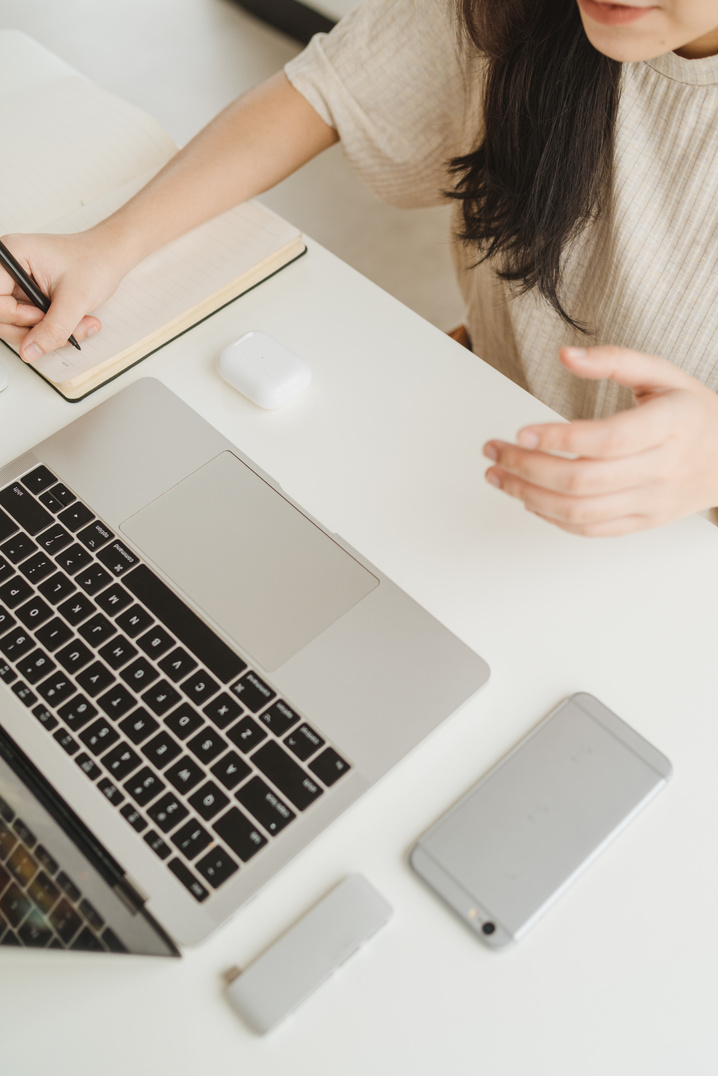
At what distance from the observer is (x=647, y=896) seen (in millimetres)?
479

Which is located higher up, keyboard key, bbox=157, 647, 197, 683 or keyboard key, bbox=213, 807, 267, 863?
keyboard key, bbox=157, 647, 197, 683

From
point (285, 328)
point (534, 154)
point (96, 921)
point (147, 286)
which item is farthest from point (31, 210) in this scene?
point (96, 921)

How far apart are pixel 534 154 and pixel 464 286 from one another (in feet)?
1.03

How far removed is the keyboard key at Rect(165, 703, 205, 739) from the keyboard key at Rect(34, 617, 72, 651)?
4.2 inches

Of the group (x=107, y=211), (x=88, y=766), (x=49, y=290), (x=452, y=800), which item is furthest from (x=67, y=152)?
(x=452, y=800)

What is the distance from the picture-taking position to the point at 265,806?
1.66 feet

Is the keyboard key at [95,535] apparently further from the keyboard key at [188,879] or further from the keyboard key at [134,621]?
the keyboard key at [188,879]

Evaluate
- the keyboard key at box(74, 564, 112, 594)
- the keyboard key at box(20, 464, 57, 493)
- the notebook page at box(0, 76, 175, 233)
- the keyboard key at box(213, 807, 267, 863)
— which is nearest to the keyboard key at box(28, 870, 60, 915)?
the keyboard key at box(213, 807, 267, 863)

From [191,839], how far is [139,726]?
0.09m

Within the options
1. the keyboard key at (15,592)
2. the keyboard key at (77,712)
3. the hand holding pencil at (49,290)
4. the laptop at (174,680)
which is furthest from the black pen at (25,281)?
the keyboard key at (77,712)

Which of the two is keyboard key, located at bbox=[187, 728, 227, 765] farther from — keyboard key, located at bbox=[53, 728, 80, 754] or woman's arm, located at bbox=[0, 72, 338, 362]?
woman's arm, located at bbox=[0, 72, 338, 362]

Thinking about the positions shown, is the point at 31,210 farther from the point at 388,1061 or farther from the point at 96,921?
the point at 388,1061

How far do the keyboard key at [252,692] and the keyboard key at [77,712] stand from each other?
99 mm

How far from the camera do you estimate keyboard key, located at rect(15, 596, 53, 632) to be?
59cm
